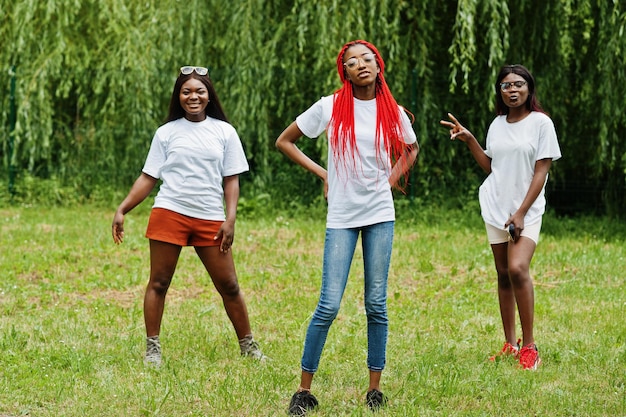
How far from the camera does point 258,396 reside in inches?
220

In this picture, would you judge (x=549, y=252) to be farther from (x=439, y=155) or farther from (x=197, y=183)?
(x=197, y=183)

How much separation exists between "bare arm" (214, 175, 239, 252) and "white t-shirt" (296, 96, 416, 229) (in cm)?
117

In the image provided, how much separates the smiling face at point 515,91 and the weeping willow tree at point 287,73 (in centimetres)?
550

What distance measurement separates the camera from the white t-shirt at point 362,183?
203 inches

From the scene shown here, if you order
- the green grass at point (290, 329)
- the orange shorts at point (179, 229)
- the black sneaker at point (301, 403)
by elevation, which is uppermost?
the orange shorts at point (179, 229)

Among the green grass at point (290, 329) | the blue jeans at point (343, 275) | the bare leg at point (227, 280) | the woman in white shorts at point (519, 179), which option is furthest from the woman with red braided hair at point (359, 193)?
the bare leg at point (227, 280)

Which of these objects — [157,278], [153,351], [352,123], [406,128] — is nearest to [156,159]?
[157,278]

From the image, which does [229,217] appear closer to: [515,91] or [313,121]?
[313,121]

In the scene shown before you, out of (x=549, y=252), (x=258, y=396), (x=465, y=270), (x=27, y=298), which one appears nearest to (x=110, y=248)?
(x=27, y=298)

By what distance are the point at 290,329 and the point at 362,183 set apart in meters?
2.61

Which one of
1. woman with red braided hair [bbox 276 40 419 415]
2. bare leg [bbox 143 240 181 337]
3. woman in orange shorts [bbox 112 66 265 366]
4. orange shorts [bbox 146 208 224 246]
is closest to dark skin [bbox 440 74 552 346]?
woman with red braided hair [bbox 276 40 419 415]

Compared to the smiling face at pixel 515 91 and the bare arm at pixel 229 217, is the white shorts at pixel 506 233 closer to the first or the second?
the smiling face at pixel 515 91

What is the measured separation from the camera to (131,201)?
635 centimetres

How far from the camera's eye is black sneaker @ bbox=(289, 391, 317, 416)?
524 centimetres
